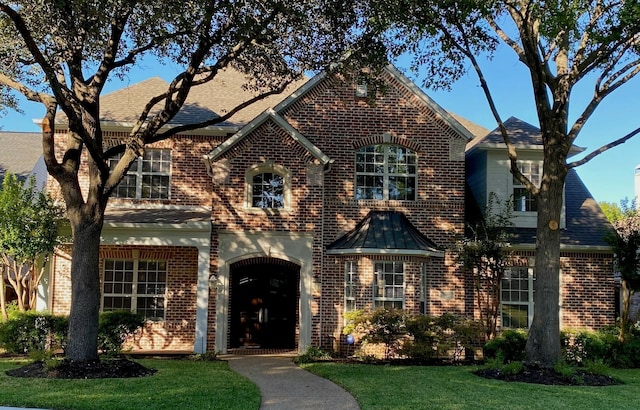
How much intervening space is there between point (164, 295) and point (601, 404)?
38.2 ft

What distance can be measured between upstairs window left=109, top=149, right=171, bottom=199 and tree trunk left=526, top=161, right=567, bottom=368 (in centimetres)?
1030

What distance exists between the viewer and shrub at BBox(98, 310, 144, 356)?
14.9 meters

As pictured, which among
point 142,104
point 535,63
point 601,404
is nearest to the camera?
point 601,404

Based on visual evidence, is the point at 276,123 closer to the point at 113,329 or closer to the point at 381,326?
the point at 381,326

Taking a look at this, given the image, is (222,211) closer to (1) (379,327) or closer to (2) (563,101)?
(1) (379,327)

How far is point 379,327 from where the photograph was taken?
15.2 meters

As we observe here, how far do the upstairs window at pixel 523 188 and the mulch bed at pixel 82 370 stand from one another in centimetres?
1151

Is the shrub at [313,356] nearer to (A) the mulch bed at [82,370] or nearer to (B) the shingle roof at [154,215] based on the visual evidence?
(A) the mulch bed at [82,370]

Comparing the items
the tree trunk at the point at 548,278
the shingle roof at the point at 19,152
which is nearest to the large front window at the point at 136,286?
the shingle roof at the point at 19,152

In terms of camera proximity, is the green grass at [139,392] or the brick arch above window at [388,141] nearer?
the green grass at [139,392]

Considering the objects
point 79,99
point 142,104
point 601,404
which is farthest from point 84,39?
point 601,404

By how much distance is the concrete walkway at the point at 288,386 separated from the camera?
31.4 feet

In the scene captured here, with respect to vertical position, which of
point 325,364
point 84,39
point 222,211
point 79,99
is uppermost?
point 84,39

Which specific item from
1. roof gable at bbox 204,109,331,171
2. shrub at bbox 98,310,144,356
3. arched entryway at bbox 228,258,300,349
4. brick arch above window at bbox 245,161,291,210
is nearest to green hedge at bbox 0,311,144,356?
shrub at bbox 98,310,144,356
